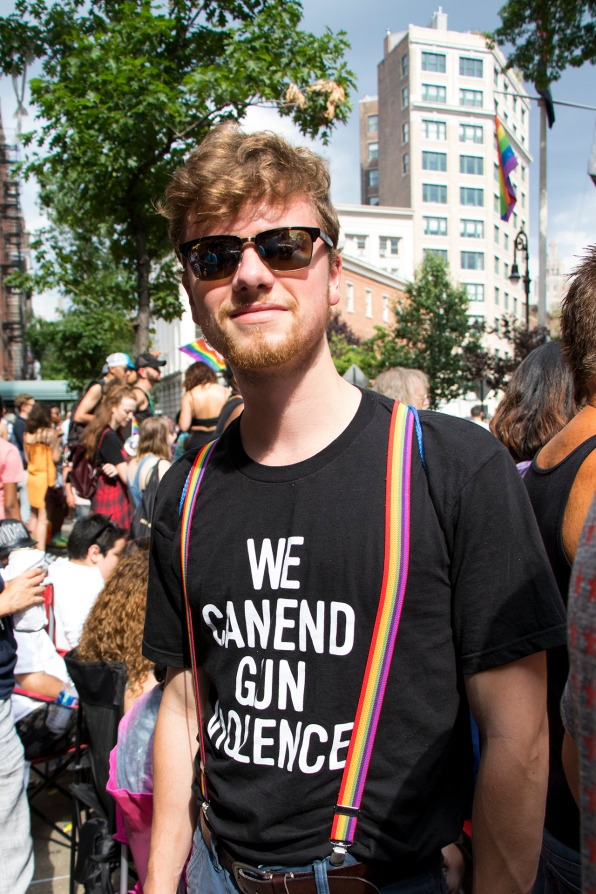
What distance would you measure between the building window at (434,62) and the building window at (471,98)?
2.99 meters

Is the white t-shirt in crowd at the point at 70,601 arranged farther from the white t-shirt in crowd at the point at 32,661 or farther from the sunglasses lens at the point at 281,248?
the sunglasses lens at the point at 281,248

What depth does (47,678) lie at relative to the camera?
3.84m

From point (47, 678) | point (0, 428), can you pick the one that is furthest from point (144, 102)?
point (47, 678)

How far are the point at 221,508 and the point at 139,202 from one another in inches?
395

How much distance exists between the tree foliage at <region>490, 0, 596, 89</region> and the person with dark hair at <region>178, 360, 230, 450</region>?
281 inches

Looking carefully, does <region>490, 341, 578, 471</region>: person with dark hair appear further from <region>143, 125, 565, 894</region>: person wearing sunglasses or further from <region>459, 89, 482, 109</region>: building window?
<region>459, 89, 482, 109</region>: building window

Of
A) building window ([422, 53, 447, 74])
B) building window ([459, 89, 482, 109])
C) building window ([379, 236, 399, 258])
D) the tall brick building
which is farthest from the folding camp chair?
building window ([459, 89, 482, 109])

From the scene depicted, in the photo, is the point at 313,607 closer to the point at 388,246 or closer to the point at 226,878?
the point at 226,878

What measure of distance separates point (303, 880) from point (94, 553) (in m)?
3.54

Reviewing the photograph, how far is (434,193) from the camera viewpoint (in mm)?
70875

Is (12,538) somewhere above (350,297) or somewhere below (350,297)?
below

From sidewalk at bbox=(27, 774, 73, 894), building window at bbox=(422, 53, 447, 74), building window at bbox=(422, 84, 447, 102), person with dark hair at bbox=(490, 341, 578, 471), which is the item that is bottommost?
sidewalk at bbox=(27, 774, 73, 894)

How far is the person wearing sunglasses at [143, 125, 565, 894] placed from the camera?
1.37 m

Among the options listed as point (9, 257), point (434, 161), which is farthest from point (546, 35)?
point (434, 161)
